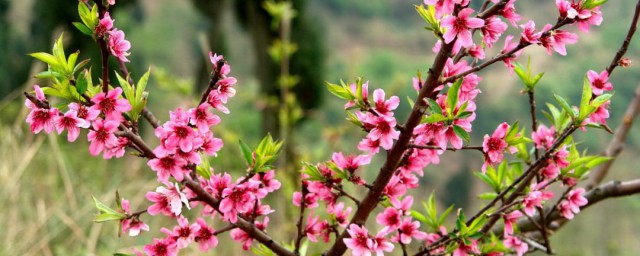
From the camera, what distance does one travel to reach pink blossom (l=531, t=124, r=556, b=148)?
0.87 metres

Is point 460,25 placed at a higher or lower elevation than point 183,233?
higher

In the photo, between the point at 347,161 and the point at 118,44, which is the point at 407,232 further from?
the point at 118,44

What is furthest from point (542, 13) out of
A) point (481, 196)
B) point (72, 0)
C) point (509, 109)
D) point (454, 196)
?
point (481, 196)

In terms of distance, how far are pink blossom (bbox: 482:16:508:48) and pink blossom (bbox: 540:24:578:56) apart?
0.07 m

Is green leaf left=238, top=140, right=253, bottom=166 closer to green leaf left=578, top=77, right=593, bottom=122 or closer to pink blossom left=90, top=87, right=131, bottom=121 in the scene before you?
pink blossom left=90, top=87, right=131, bottom=121

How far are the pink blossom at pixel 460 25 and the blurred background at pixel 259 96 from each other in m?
0.21

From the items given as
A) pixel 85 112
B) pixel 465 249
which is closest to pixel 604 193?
pixel 465 249

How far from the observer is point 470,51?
0.71 meters

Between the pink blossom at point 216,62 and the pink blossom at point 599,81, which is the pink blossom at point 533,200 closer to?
the pink blossom at point 599,81

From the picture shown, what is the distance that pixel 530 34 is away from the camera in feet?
2.30

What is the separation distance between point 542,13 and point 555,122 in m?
20.2

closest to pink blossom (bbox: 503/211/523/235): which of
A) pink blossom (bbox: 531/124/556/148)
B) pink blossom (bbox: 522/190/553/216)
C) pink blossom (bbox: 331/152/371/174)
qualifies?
pink blossom (bbox: 522/190/553/216)

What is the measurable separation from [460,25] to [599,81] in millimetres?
281

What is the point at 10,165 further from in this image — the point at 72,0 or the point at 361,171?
the point at 72,0
